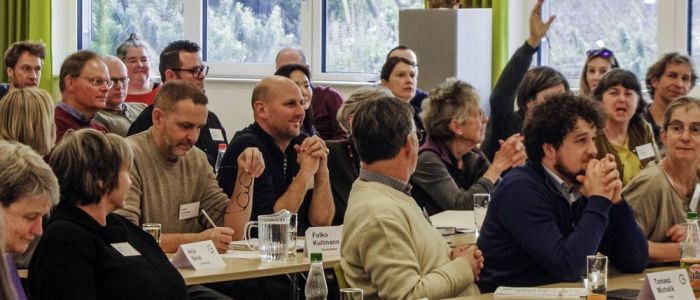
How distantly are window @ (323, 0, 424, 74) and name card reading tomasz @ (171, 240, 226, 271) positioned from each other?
220 inches

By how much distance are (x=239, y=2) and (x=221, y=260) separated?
20.7 feet

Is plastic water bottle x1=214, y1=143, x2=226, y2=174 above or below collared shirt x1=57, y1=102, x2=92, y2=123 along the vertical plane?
below

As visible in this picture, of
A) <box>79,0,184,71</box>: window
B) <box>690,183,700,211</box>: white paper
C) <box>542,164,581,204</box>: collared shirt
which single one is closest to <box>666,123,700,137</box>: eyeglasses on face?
<box>690,183,700,211</box>: white paper

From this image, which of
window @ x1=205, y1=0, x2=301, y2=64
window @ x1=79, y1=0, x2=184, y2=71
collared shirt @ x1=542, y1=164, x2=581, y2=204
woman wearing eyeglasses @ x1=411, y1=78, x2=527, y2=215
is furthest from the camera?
window @ x1=79, y1=0, x2=184, y2=71

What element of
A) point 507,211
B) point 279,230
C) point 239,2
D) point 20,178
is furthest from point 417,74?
point 20,178

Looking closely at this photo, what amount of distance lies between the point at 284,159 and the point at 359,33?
4732 millimetres

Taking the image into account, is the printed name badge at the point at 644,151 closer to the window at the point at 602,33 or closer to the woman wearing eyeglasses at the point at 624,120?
the woman wearing eyeglasses at the point at 624,120

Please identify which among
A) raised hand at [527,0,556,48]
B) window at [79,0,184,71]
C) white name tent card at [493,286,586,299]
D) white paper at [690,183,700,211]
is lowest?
white name tent card at [493,286,586,299]

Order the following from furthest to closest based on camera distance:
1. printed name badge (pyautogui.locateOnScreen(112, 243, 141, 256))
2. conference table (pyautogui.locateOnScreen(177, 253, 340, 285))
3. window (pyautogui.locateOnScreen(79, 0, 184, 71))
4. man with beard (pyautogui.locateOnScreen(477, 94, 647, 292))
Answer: window (pyautogui.locateOnScreen(79, 0, 184, 71))
conference table (pyautogui.locateOnScreen(177, 253, 340, 285))
man with beard (pyautogui.locateOnScreen(477, 94, 647, 292))
printed name badge (pyautogui.locateOnScreen(112, 243, 141, 256))

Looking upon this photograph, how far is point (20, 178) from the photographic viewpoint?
2785mm

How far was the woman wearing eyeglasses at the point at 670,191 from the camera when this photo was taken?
4.35 meters

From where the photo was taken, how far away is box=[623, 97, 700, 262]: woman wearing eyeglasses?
14.3 ft

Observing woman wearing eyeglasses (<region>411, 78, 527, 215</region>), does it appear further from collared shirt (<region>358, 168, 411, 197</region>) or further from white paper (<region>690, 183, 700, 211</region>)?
collared shirt (<region>358, 168, 411, 197</region>)

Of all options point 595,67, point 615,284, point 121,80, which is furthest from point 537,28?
point 615,284
